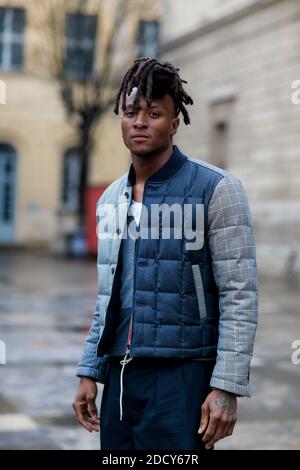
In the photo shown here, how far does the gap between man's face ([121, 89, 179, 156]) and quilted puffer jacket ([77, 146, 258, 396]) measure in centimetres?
10

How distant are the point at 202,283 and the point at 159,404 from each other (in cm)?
40

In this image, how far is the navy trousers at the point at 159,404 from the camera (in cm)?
328

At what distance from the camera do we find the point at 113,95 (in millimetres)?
34531

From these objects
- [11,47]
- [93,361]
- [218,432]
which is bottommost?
[218,432]

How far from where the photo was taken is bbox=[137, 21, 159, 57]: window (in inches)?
1469

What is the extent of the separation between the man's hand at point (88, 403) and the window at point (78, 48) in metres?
30.8

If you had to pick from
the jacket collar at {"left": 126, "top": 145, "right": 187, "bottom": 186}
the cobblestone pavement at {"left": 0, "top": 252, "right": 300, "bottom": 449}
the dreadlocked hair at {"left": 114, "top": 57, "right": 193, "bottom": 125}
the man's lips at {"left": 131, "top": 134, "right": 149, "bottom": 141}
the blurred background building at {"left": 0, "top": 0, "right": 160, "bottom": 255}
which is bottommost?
the cobblestone pavement at {"left": 0, "top": 252, "right": 300, "bottom": 449}

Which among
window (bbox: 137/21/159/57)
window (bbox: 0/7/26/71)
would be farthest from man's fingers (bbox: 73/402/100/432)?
window (bbox: 0/7/26/71)

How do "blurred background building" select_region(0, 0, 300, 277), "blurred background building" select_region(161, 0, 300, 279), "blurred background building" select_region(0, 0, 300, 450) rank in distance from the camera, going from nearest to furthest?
"blurred background building" select_region(0, 0, 300, 450)
"blurred background building" select_region(161, 0, 300, 279)
"blurred background building" select_region(0, 0, 300, 277)

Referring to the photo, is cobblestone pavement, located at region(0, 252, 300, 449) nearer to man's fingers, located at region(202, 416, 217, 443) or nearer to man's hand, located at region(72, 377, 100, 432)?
man's hand, located at region(72, 377, 100, 432)

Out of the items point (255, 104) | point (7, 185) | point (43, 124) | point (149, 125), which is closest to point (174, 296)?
point (149, 125)

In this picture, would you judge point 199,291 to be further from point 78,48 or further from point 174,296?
point 78,48

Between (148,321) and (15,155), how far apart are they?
117 feet

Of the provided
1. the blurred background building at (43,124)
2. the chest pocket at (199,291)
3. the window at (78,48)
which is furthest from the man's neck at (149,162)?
the blurred background building at (43,124)
